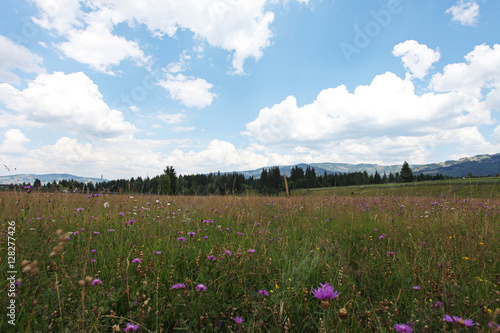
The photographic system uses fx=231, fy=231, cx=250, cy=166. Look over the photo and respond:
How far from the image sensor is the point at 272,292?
6.62ft

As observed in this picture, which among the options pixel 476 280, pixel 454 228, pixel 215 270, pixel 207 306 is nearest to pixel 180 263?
pixel 215 270

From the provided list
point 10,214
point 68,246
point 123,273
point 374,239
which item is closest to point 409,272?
point 374,239

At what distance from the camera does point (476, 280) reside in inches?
91.1

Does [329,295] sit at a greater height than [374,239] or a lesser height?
greater

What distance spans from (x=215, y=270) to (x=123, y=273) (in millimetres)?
885

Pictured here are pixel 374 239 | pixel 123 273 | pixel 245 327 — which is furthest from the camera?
pixel 374 239

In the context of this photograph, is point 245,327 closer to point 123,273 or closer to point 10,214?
point 123,273

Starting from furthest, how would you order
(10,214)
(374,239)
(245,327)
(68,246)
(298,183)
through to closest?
1. (298,183)
2. (374,239)
3. (10,214)
4. (68,246)
5. (245,327)

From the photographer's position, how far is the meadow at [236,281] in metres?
1.64

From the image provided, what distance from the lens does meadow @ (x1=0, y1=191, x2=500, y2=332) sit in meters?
1.64

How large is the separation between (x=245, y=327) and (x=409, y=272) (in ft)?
7.00

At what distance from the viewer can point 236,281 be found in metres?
2.32

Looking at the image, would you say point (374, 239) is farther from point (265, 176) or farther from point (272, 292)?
point (265, 176)

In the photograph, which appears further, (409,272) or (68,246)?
(68,246)
